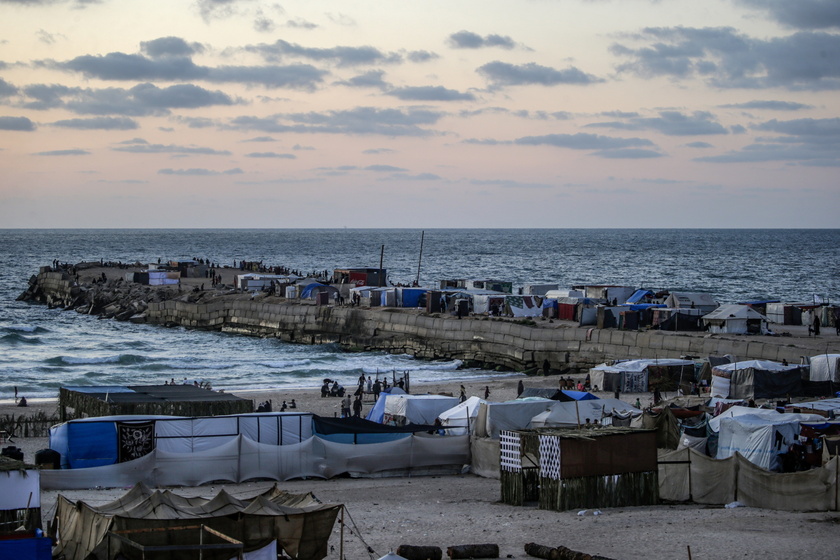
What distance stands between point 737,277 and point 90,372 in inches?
3413

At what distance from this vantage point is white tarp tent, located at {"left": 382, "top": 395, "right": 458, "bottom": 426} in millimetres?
28141

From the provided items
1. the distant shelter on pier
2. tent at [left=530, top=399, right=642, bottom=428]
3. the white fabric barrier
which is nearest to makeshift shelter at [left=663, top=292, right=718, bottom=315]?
tent at [left=530, top=399, right=642, bottom=428]

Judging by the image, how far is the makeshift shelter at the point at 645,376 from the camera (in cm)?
3638

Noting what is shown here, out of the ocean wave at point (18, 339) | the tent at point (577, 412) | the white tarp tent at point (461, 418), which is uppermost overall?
the tent at point (577, 412)

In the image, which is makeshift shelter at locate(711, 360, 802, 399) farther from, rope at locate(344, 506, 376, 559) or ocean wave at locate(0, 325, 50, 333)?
ocean wave at locate(0, 325, 50, 333)

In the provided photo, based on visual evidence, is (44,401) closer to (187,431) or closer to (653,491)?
(187,431)

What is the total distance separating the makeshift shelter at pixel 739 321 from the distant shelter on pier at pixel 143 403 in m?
25.4

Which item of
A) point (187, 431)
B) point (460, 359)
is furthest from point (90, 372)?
point (187, 431)

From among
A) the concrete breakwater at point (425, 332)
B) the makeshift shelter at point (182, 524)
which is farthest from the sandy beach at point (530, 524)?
the concrete breakwater at point (425, 332)

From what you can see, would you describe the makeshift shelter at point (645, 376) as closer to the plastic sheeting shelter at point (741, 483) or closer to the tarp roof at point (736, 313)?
the tarp roof at point (736, 313)

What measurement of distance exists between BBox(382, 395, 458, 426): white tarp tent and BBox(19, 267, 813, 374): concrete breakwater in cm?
1667

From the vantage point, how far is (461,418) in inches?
1029

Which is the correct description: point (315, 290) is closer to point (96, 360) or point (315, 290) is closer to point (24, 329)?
point (96, 360)

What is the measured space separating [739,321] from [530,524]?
1173 inches
